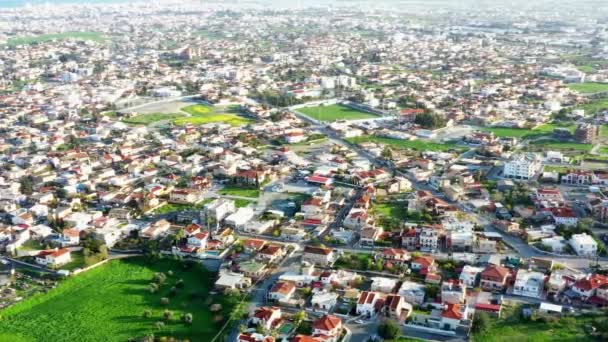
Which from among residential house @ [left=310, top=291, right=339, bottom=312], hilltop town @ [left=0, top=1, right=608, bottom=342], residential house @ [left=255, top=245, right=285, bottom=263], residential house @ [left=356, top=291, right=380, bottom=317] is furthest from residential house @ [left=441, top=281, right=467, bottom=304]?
residential house @ [left=255, top=245, right=285, bottom=263]

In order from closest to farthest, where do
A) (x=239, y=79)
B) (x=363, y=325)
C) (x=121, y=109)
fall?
(x=363, y=325)
(x=121, y=109)
(x=239, y=79)

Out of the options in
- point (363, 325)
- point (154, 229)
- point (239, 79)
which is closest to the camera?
point (363, 325)

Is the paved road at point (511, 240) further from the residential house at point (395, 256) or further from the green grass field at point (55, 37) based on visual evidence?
the green grass field at point (55, 37)

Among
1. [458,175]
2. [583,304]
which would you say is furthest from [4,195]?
[583,304]

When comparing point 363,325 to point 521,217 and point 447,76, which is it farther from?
point 447,76

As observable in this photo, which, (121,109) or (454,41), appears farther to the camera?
(454,41)

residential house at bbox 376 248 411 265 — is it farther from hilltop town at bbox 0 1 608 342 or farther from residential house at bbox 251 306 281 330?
residential house at bbox 251 306 281 330
